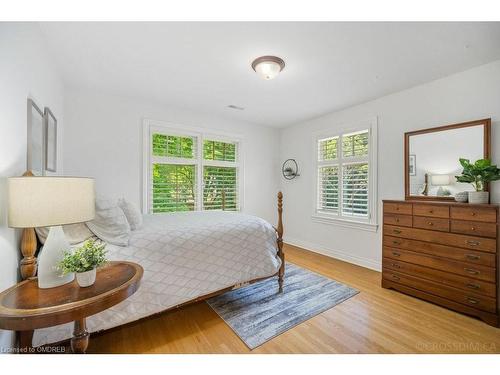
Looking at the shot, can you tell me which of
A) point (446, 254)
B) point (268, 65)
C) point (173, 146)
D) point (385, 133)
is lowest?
point (446, 254)

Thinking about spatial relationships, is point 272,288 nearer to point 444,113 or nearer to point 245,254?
point 245,254

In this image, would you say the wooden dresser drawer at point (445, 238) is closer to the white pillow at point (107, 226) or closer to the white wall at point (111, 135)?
the white pillow at point (107, 226)

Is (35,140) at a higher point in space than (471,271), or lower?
higher

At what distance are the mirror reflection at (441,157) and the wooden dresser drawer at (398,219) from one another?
0.48 m

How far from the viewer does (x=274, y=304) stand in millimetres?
2279

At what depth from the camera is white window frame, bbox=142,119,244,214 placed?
338 centimetres

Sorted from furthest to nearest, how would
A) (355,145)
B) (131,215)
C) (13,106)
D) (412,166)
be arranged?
(355,145) < (412,166) < (131,215) < (13,106)

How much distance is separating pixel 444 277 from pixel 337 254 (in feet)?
5.30

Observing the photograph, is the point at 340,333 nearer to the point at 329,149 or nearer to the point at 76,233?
the point at 76,233

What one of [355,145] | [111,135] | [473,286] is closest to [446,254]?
[473,286]

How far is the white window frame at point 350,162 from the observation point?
3.28m

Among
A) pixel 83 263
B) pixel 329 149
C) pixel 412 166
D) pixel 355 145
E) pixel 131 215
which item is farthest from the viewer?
pixel 329 149
